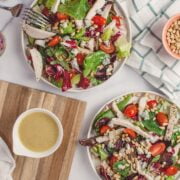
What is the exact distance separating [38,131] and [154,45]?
0.41 meters

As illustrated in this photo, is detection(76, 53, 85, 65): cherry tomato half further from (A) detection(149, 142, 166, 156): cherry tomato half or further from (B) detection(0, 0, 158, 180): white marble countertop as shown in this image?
(A) detection(149, 142, 166, 156): cherry tomato half

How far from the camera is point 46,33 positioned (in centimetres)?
158

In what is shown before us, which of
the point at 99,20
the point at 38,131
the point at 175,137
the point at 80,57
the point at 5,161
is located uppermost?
the point at 99,20

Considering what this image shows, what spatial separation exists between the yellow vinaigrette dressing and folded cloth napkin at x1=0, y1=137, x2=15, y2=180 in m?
0.06

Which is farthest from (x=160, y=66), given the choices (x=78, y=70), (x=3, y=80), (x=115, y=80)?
(x=3, y=80)

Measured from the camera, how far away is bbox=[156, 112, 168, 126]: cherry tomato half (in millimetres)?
1642

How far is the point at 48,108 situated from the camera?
1.66 m

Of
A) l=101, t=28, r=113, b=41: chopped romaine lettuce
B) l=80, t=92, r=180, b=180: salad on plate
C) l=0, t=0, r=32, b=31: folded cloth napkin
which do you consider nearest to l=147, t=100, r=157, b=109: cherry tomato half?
l=80, t=92, r=180, b=180: salad on plate

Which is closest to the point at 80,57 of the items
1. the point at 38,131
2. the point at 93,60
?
the point at 93,60

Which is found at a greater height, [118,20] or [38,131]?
[118,20]

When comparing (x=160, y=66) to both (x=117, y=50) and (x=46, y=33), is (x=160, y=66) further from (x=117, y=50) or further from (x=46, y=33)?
(x=46, y=33)

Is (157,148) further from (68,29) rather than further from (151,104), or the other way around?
(68,29)

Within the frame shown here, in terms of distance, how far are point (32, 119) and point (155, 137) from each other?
1.17ft

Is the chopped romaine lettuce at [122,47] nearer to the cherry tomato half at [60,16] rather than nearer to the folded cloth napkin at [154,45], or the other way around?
the folded cloth napkin at [154,45]
